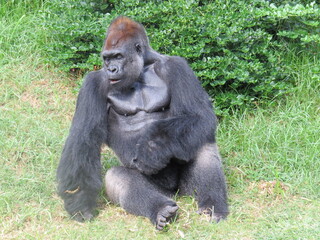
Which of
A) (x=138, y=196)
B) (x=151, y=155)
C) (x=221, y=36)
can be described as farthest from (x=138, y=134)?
(x=221, y=36)

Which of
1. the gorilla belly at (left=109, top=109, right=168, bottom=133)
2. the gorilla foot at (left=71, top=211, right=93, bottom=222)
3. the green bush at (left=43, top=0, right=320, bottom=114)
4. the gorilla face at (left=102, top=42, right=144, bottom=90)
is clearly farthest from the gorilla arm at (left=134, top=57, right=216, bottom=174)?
the green bush at (left=43, top=0, right=320, bottom=114)

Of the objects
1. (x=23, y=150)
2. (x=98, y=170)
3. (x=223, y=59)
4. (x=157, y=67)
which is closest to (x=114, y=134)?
(x=98, y=170)

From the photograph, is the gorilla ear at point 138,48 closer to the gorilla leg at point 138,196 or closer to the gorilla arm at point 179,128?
the gorilla arm at point 179,128

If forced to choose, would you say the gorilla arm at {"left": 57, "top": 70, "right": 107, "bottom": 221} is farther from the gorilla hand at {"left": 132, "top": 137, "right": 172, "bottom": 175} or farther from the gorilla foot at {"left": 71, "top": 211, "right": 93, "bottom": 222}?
the gorilla hand at {"left": 132, "top": 137, "right": 172, "bottom": 175}

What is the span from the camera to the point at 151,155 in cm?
413

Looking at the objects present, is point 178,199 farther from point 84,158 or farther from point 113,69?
point 113,69

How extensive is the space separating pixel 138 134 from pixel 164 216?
69cm

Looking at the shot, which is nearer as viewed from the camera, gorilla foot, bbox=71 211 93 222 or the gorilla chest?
gorilla foot, bbox=71 211 93 222

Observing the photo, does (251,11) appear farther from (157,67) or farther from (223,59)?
(157,67)

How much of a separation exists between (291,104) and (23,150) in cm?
253

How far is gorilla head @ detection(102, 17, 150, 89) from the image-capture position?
4156 mm

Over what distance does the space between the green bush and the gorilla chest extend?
108 centimetres

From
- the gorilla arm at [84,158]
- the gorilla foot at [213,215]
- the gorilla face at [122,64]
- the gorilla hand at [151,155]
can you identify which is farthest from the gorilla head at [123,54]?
the gorilla foot at [213,215]

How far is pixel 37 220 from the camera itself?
413 centimetres
